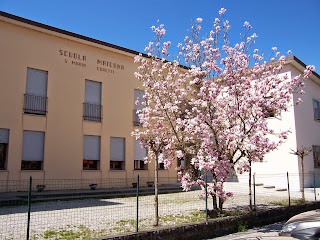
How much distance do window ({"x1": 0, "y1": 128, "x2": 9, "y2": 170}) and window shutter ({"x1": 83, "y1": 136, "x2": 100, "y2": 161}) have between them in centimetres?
430

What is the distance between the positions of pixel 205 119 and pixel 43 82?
11.2 metres

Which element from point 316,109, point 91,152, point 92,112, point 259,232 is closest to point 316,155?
point 316,109

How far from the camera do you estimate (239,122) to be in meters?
11.3

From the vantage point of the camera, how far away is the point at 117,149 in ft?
70.9

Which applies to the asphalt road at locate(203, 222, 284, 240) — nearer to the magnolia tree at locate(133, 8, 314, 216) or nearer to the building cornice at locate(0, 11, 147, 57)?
the magnolia tree at locate(133, 8, 314, 216)

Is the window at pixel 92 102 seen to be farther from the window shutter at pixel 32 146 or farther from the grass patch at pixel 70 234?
the grass patch at pixel 70 234

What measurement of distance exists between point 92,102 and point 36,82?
351cm

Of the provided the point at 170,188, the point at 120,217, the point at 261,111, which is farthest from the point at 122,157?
the point at 261,111

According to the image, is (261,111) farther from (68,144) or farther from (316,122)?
(316,122)

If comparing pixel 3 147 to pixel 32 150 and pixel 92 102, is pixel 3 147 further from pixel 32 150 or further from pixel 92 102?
pixel 92 102

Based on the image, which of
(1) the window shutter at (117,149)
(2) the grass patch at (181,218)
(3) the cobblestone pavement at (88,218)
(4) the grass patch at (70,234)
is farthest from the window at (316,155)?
(4) the grass patch at (70,234)

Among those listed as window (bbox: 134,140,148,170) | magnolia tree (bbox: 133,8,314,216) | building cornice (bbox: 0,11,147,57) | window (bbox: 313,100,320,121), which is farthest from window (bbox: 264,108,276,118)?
window (bbox: 313,100,320,121)

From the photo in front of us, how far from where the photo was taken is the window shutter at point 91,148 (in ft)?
66.1

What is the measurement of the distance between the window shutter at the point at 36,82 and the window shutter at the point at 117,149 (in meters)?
5.05
